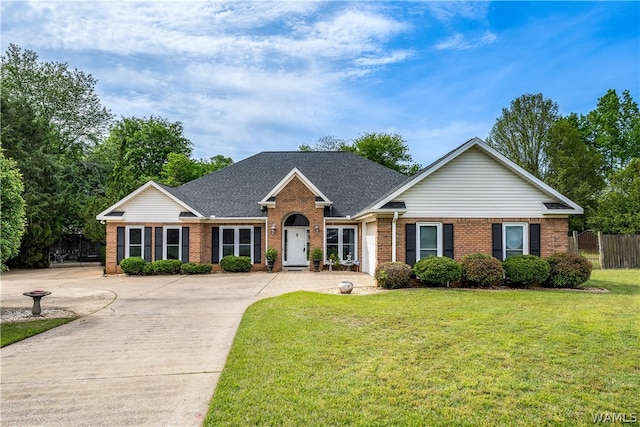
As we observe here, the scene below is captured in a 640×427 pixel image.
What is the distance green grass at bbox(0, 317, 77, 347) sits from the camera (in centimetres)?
781

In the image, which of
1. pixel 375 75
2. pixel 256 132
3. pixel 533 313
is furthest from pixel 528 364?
pixel 256 132

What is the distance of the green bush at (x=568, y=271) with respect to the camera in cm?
1370

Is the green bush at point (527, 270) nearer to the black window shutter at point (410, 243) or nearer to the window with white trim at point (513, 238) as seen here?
the window with white trim at point (513, 238)

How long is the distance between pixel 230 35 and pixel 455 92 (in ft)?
32.1

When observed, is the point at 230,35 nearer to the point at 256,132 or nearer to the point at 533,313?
the point at 533,313

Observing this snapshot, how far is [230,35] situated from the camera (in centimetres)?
1325

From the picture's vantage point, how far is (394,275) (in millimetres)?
13789

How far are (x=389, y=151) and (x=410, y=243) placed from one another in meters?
27.4

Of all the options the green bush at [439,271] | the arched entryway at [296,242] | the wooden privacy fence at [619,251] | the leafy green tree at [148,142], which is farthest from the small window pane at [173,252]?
the wooden privacy fence at [619,251]

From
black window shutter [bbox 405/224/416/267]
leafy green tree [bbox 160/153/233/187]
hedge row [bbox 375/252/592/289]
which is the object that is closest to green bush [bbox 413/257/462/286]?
hedge row [bbox 375/252/592/289]

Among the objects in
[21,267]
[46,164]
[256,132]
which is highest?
[256,132]

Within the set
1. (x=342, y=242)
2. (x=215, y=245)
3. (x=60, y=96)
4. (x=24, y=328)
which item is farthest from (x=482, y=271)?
(x=60, y=96)

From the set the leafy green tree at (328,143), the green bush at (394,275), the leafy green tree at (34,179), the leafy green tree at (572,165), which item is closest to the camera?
the green bush at (394,275)

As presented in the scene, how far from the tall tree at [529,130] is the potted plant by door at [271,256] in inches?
1163
